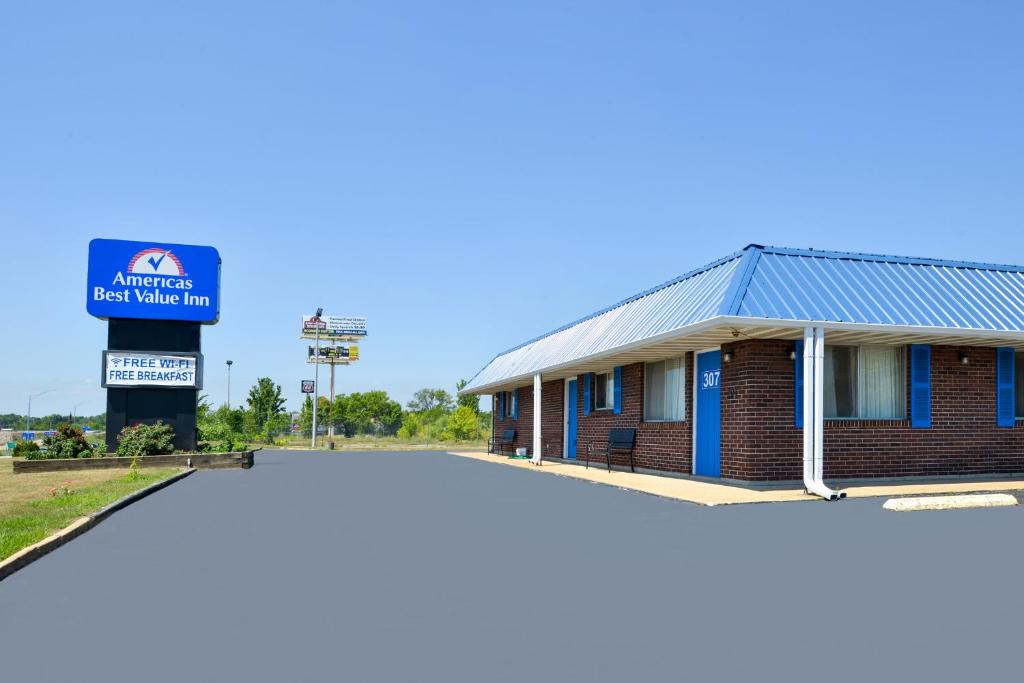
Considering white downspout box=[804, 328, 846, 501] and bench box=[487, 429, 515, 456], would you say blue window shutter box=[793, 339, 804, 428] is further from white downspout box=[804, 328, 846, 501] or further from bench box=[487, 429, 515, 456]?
bench box=[487, 429, 515, 456]

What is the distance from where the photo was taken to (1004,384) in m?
17.5

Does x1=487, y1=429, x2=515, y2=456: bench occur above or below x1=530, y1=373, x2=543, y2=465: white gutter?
below

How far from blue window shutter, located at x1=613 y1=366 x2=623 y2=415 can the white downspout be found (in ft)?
26.2

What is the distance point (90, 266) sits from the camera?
85.6ft

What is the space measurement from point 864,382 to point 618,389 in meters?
7.20

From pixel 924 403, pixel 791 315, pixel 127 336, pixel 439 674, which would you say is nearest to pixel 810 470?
pixel 791 315

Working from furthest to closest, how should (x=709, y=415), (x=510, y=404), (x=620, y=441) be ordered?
(x=510, y=404), (x=620, y=441), (x=709, y=415)

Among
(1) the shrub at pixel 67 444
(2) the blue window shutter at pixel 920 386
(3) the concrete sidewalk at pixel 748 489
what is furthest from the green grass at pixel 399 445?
(2) the blue window shutter at pixel 920 386

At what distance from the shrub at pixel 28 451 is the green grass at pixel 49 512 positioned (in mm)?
8359

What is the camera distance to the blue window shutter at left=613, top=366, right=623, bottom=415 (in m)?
22.1

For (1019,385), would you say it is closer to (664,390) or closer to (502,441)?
(664,390)

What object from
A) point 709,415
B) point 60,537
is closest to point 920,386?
point 709,415

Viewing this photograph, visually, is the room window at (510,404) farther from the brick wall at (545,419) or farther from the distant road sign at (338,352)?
the distant road sign at (338,352)

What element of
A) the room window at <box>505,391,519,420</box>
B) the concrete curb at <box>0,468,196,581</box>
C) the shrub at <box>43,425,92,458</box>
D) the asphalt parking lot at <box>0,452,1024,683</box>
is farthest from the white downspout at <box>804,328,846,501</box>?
the room window at <box>505,391,519,420</box>
